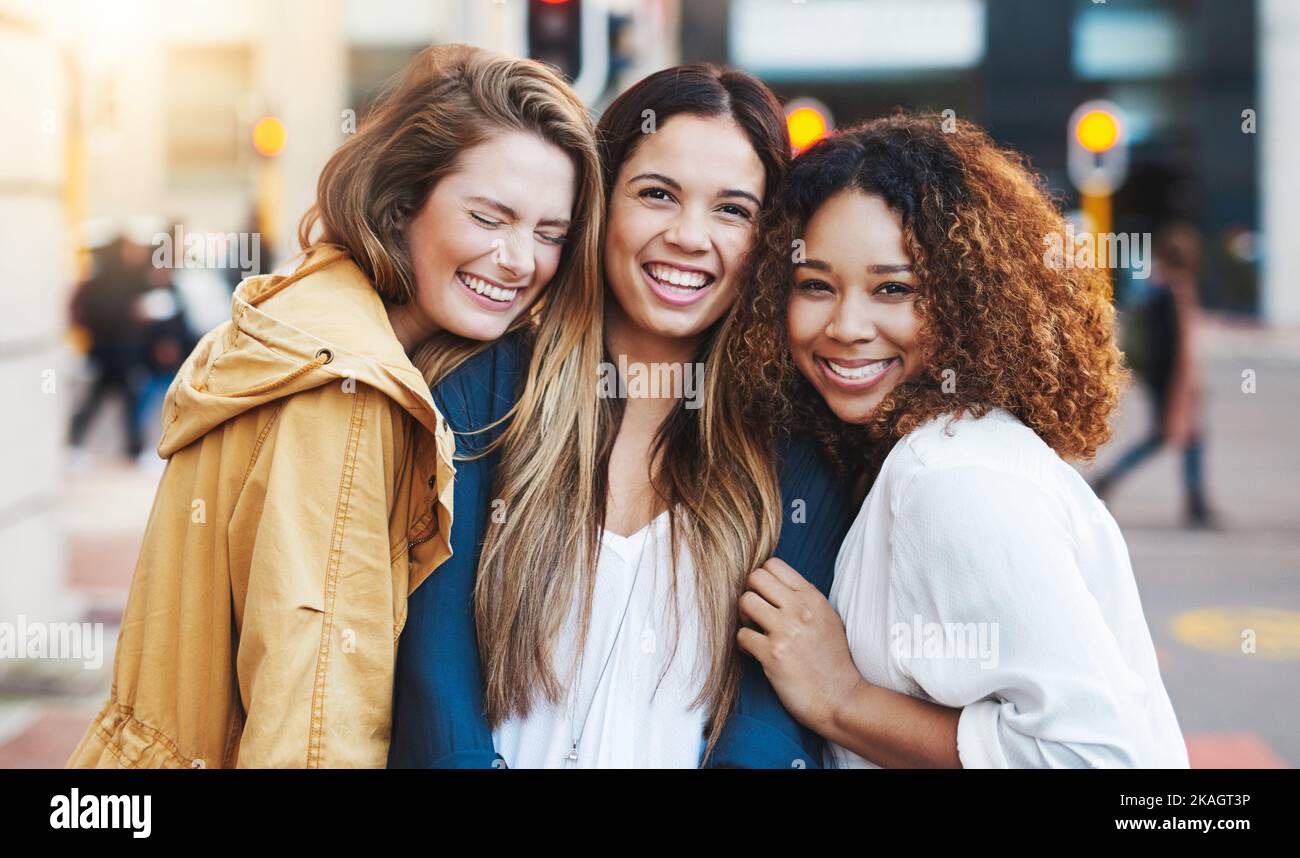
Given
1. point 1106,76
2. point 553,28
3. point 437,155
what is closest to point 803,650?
point 437,155

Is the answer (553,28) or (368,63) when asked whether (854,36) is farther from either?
(553,28)

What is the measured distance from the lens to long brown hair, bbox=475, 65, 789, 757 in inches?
91.4

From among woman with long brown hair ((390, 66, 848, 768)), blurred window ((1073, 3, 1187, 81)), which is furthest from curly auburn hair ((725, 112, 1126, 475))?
blurred window ((1073, 3, 1187, 81))

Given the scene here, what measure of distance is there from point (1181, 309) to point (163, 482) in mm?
7540

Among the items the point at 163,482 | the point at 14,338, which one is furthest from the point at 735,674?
the point at 14,338

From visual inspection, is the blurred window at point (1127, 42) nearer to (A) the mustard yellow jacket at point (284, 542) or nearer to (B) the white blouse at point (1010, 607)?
(B) the white blouse at point (1010, 607)

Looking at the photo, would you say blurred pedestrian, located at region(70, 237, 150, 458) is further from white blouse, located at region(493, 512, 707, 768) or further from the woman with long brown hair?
white blouse, located at region(493, 512, 707, 768)

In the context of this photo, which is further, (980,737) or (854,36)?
(854,36)

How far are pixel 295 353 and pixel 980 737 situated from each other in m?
1.29

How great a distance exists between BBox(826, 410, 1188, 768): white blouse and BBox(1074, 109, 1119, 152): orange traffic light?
9.78 metres

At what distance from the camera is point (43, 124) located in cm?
551

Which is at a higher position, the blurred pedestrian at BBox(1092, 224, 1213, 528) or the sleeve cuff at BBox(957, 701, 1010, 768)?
the blurred pedestrian at BBox(1092, 224, 1213, 528)

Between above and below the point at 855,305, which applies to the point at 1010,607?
below

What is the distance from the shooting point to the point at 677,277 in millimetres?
2555
